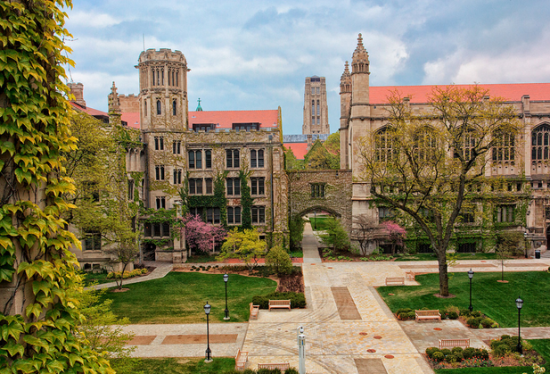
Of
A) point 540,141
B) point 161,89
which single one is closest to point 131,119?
point 161,89

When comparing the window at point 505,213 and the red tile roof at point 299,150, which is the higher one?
the red tile roof at point 299,150

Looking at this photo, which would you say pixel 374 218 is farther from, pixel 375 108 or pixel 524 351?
pixel 524 351

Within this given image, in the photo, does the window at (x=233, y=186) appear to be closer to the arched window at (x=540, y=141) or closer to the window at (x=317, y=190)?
the window at (x=317, y=190)

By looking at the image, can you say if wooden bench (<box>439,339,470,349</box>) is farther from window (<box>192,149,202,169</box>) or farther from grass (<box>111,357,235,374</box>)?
window (<box>192,149,202,169</box>)

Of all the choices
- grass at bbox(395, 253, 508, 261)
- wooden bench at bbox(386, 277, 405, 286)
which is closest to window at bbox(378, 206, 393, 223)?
grass at bbox(395, 253, 508, 261)

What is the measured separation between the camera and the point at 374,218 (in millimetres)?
40844

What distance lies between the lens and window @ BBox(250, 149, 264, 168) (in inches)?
1614

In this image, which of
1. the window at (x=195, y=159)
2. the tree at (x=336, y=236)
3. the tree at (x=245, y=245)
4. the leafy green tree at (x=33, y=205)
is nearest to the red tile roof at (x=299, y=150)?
the tree at (x=336, y=236)

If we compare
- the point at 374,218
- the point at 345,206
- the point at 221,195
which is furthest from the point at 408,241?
the point at 221,195

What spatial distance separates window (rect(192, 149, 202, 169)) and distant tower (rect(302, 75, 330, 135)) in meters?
120

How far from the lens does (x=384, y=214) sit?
41219 mm

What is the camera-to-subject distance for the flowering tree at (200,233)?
127 ft

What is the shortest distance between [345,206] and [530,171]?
1926 centimetres

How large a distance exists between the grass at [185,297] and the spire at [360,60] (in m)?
23.0
